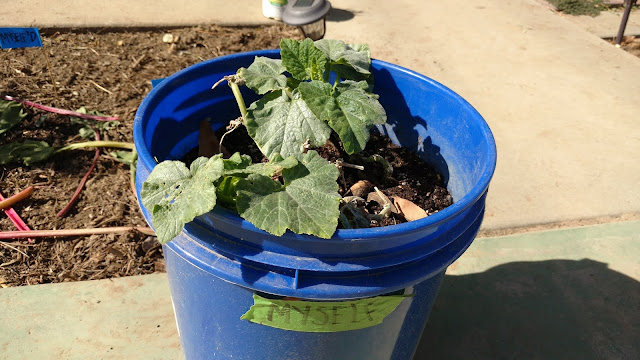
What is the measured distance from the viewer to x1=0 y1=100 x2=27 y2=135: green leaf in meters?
Answer: 2.27

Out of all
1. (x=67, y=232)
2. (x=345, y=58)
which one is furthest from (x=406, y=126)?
(x=67, y=232)

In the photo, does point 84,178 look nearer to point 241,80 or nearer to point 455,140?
point 241,80

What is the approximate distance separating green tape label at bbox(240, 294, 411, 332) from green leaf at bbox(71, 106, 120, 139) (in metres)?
1.68

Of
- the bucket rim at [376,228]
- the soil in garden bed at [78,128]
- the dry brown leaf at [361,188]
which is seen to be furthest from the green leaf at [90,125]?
the dry brown leaf at [361,188]

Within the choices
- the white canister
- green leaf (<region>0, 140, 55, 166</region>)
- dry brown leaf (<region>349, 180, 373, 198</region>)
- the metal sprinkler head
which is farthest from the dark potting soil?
the white canister

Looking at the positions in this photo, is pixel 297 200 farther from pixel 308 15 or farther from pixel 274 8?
pixel 274 8

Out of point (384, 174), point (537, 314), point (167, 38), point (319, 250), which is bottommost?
point (537, 314)

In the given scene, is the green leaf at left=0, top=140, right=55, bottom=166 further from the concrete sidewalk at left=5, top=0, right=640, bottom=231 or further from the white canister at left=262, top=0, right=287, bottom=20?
the white canister at left=262, top=0, right=287, bottom=20

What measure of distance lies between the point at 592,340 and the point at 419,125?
977mm

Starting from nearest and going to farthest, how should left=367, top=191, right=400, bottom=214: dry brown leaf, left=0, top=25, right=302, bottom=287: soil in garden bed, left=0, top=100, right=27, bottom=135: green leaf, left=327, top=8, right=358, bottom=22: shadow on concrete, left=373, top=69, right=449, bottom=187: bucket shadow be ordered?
left=367, top=191, right=400, bottom=214: dry brown leaf < left=373, top=69, right=449, bottom=187: bucket shadow < left=0, top=25, right=302, bottom=287: soil in garden bed < left=0, top=100, right=27, bottom=135: green leaf < left=327, top=8, right=358, bottom=22: shadow on concrete

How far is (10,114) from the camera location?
7.61 feet

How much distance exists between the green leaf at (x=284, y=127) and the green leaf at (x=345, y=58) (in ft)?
0.54

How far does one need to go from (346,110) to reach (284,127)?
0.42 ft

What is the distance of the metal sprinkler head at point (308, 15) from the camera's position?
10.2ft
